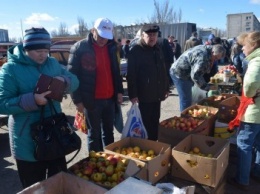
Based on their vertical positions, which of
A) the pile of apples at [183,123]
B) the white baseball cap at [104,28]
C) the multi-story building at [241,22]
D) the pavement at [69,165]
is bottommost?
the pavement at [69,165]

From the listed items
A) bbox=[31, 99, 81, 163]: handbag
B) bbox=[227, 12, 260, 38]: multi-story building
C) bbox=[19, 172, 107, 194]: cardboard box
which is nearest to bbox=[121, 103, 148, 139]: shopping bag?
bbox=[31, 99, 81, 163]: handbag

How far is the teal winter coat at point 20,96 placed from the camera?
197 cm

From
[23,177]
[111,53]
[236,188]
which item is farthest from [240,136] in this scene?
[23,177]

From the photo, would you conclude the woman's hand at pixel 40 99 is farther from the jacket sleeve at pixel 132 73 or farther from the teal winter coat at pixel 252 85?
the teal winter coat at pixel 252 85

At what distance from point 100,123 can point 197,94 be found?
2286mm

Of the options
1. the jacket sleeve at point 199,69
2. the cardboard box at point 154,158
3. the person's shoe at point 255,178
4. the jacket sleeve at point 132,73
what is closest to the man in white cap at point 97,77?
the jacket sleeve at point 132,73

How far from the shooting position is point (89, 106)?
122 inches

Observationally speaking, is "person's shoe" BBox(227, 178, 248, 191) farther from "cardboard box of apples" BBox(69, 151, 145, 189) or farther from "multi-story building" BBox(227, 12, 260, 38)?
"multi-story building" BBox(227, 12, 260, 38)

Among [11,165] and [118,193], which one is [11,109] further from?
A: [11,165]

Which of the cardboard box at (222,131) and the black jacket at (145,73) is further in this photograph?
the cardboard box at (222,131)

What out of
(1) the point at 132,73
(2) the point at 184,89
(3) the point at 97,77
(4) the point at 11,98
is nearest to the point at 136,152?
(3) the point at 97,77

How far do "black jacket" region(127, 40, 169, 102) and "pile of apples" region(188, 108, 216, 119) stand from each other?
0.57 meters

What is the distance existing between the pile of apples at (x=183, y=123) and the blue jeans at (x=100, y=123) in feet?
2.18

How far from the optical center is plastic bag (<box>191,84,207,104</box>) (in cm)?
496
